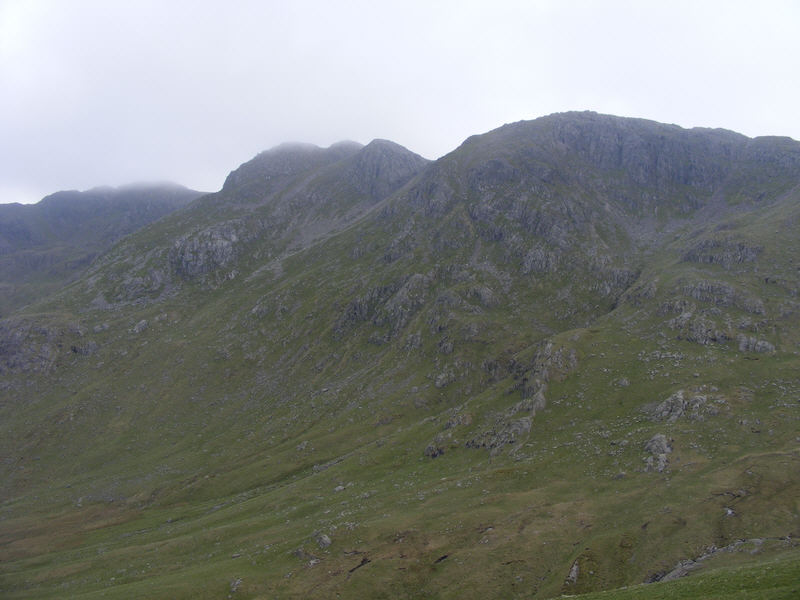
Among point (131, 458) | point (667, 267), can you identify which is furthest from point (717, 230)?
point (131, 458)

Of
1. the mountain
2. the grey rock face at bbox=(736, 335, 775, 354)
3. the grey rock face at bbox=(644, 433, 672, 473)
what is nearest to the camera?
the mountain

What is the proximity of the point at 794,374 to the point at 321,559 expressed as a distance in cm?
10735

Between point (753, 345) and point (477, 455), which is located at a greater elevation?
point (753, 345)

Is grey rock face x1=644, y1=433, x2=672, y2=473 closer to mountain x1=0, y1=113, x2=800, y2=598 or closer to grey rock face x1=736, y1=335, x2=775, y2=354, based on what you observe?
mountain x1=0, y1=113, x2=800, y2=598

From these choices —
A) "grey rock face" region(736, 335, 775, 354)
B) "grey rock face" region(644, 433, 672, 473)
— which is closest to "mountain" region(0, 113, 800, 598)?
"grey rock face" region(644, 433, 672, 473)

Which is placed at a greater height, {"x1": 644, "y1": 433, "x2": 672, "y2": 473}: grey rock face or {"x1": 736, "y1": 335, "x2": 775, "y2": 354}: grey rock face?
{"x1": 736, "y1": 335, "x2": 775, "y2": 354}: grey rock face

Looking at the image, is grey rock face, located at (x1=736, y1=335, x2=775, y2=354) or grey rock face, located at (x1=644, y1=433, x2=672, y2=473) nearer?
grey rock face, located at (x1=644, y1=433, x2=672, y2=473)

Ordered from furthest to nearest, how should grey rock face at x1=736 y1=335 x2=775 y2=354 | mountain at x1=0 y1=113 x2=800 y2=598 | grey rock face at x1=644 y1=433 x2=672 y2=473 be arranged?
grey rock face at x1=736 y1=335 x2=775 y2=354
grey rock face at x1=644 y1=433 x2=672 y2=473
mountain at x1=0 y1=113 x2=800 y2=598

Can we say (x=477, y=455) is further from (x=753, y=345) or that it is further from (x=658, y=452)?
(x=753, y=345)

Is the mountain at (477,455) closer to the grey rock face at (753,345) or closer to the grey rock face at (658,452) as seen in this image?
the grey rock face at (658,452)

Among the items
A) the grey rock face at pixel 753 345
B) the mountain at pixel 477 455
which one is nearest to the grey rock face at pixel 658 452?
the mountain at pixel 477 455

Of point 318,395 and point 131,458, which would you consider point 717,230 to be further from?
point 131,458

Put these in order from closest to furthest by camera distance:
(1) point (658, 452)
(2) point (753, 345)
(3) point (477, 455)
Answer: (1) point (658, 452), (3) point (477, 455), (2) point (753, 345)

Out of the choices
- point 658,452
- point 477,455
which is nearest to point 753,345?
point 658,452
